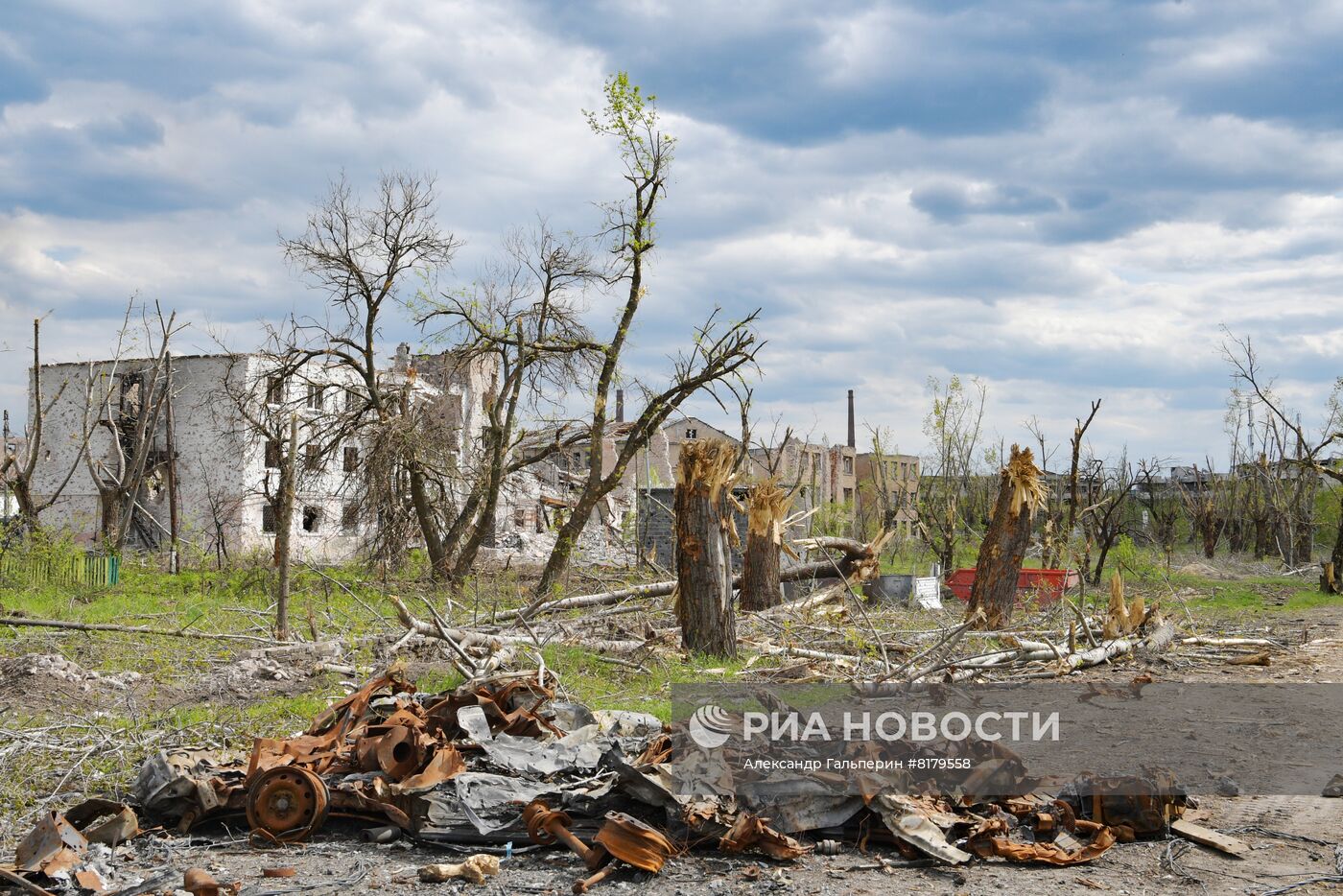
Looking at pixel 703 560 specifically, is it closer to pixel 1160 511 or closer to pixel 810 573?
pixel 810 573

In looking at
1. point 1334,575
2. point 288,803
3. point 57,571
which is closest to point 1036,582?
point 1334,575

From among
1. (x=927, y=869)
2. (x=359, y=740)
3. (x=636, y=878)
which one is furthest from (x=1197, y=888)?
(x=359, y=740)

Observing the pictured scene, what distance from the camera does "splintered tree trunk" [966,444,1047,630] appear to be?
1257 cm

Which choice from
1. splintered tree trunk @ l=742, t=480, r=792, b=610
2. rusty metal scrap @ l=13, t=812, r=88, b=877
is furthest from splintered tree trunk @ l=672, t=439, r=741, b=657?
rusty metal scrap @ l=13, t=812, r=88, b=877

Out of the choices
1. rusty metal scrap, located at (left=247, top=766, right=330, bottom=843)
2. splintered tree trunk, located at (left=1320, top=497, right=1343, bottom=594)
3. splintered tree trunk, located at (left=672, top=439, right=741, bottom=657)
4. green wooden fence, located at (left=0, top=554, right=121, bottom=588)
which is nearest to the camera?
rusty metal scrap, located at (left=247, top=766, right=330, bottom=843)

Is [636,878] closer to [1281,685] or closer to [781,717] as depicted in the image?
[781,717]

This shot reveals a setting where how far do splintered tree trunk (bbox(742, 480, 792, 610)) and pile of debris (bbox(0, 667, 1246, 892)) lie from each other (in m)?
7.99

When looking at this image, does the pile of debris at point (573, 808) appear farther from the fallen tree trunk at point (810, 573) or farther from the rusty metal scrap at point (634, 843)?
the fallen tree trunk at point (810, 573)

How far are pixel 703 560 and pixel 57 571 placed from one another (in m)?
14.9

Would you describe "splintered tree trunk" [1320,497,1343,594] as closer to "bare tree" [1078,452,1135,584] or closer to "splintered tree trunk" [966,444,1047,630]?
"bare tree" [1078,452,1135,584]

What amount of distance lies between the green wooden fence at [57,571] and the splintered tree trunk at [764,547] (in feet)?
40.2

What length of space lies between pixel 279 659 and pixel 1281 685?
894 centimetres

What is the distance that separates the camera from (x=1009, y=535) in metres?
12.7

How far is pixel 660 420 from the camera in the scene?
1802cm
